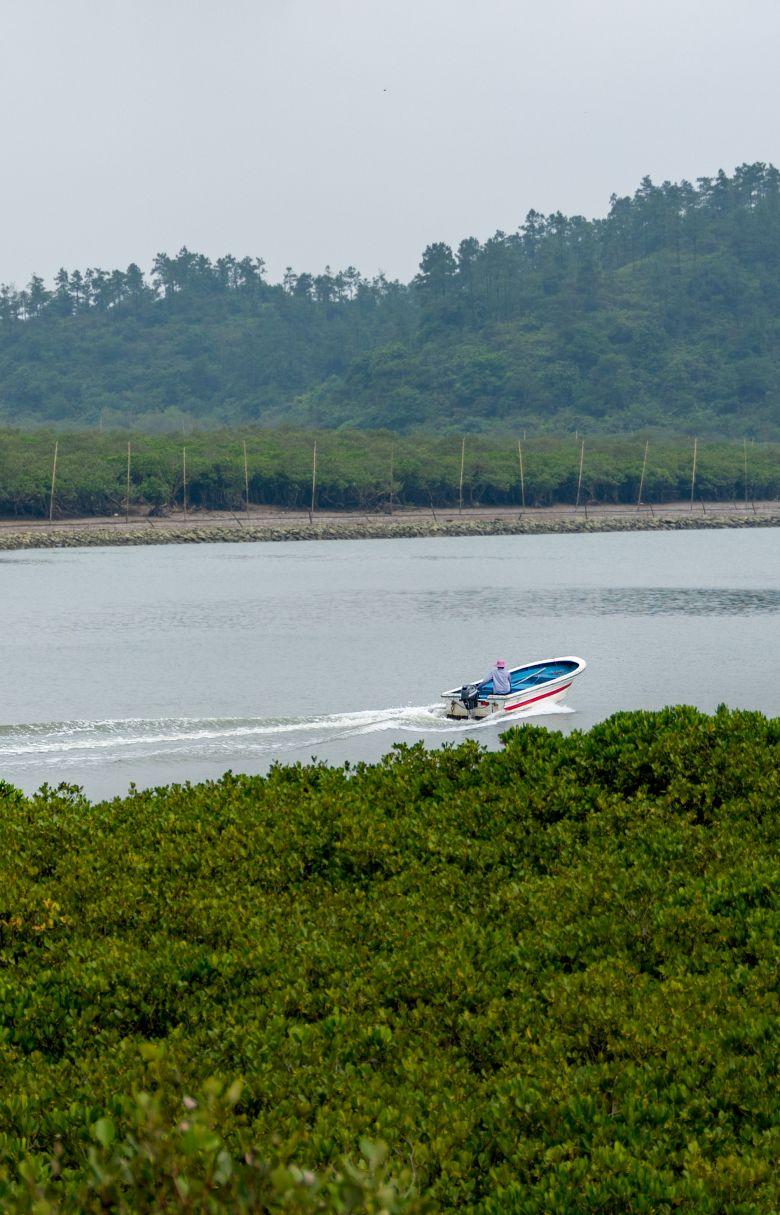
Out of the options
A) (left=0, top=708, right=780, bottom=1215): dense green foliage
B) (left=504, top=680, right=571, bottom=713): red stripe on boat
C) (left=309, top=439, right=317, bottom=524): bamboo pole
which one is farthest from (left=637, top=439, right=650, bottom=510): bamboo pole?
(left=0, top=708, right=780, bottom=1215): dense green foliage

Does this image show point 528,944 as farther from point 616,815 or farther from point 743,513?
point 743,513

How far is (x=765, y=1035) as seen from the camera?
767 cm

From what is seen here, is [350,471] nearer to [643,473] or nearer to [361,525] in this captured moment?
[361,525]

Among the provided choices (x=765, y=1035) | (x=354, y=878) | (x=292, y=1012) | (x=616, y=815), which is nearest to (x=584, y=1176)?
(x=765, y=1035)

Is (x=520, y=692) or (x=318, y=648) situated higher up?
(x=520, y=692)

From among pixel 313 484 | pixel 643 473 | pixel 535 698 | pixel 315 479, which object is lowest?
pixel 535 698

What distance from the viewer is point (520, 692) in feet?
114

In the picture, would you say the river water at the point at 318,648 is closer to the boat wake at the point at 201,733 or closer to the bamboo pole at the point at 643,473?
the boat wake at the point at 201,733

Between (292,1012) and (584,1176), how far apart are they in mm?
2663

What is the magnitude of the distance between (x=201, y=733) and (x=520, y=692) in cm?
854

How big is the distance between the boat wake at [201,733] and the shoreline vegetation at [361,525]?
8423 cm

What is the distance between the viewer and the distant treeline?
12838 cm

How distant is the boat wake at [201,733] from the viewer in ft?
101

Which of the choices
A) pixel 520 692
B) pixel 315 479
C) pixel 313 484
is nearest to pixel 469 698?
pixel 520 692
